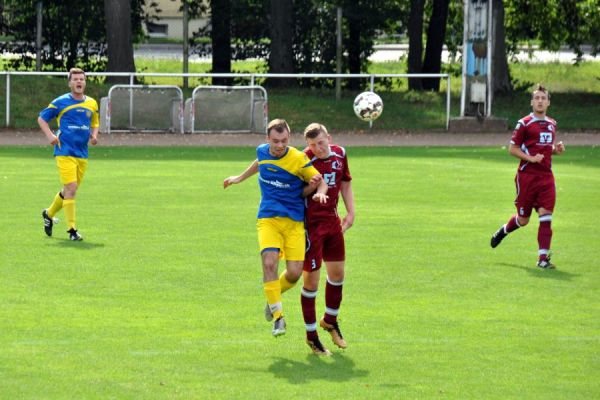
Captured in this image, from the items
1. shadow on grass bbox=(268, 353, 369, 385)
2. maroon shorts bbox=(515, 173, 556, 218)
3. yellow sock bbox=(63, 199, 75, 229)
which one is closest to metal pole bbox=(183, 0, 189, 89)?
yellow sock bbox=(63, 199, 75, 229)

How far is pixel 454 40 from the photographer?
54.1 metres

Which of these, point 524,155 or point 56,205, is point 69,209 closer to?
point 56,205

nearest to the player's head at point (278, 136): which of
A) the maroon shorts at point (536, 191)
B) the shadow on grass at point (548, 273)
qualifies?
the shadow on grass at point (548, 273)

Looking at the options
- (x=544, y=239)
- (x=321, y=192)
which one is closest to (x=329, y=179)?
(x=321, y=192)

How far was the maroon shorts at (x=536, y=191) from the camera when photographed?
14203mm

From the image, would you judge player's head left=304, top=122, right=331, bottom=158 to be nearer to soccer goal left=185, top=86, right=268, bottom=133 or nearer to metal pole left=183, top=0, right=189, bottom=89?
soccer goal left=185, top=86, right=268, bottom=133

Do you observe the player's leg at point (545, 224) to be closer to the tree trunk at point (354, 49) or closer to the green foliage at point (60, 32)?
the tree trunk at point (354, 49)

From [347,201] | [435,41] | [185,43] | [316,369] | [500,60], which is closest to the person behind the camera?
[316,369]

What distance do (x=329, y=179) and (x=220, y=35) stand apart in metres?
36.2

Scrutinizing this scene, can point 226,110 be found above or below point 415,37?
below

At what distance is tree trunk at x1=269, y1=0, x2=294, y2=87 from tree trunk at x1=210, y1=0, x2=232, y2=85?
3631 mm

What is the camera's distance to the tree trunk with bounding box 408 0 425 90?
43.8 metres

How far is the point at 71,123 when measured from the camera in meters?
16.2

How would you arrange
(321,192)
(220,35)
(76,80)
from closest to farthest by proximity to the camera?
1. (321,192)
2. (76,80)
3. (220,35)
